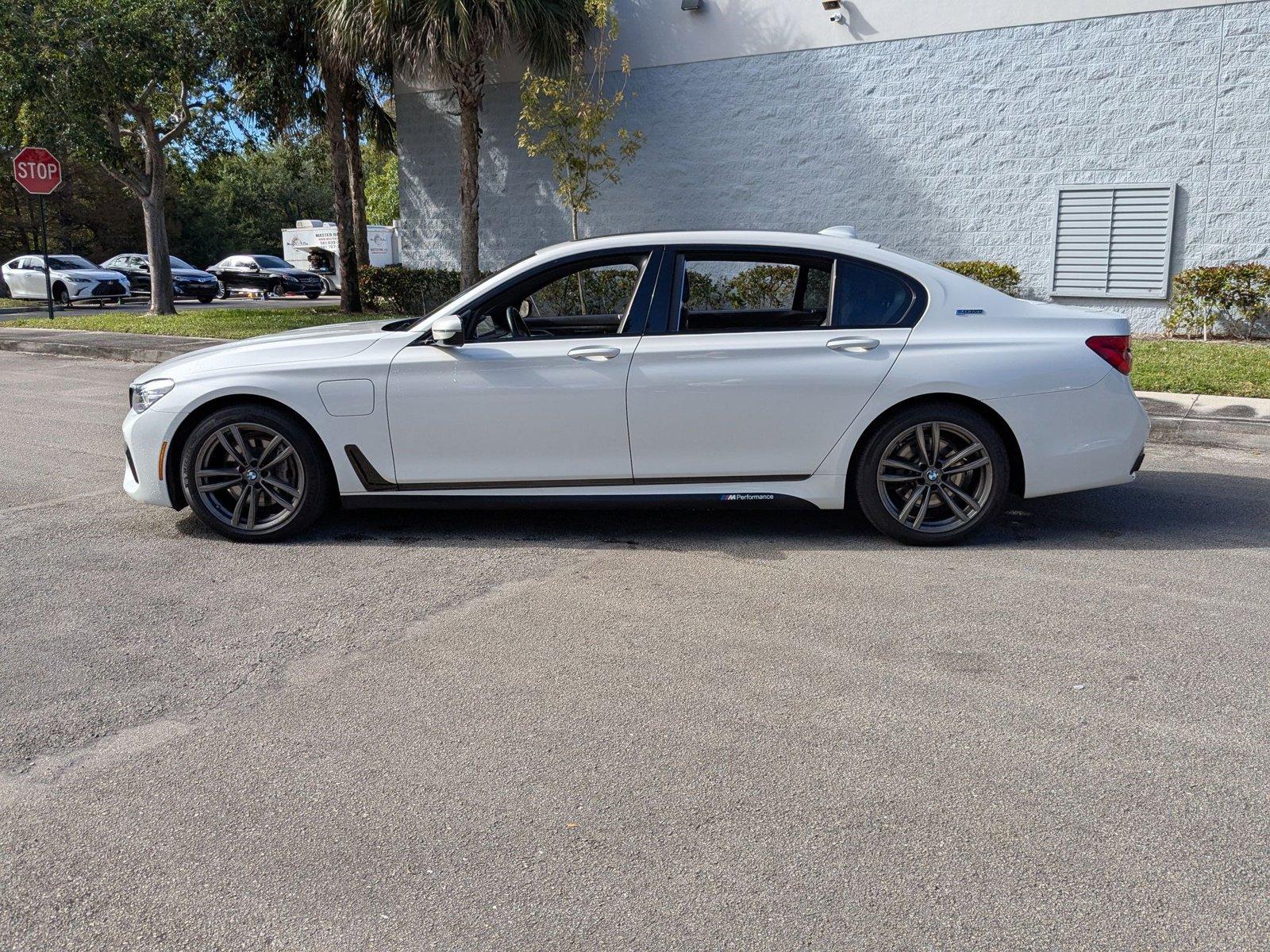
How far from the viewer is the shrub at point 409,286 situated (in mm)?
20766

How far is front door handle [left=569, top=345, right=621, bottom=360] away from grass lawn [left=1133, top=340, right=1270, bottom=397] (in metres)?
6.70

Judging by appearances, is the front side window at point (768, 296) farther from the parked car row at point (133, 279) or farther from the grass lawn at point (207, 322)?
the parked car row at point (133, 279)

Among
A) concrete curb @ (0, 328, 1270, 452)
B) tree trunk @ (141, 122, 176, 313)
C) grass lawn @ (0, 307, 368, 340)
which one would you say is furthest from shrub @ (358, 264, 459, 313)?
concrete curb @ (0, 328, 1270, 452)

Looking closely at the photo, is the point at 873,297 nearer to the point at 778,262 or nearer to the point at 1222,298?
the point at 778,262

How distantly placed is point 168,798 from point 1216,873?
9.25 feet

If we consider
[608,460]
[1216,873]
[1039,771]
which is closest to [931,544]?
[608,460]

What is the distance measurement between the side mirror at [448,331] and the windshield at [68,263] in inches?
1171

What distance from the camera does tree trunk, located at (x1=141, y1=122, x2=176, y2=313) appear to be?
21.0m

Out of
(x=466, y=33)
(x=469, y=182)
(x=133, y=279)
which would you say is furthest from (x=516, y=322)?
(x=133, y=279)

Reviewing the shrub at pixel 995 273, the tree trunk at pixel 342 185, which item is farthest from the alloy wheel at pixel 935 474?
the tree trunk at pixel 342 185

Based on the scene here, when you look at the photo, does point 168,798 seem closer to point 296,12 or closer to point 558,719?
point 558,719

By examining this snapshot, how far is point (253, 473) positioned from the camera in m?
5.95

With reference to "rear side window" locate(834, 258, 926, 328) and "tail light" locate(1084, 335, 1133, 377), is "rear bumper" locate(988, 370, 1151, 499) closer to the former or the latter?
"tail light" locate(1084, 335, 1133, 377)

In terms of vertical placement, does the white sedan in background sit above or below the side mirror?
above
